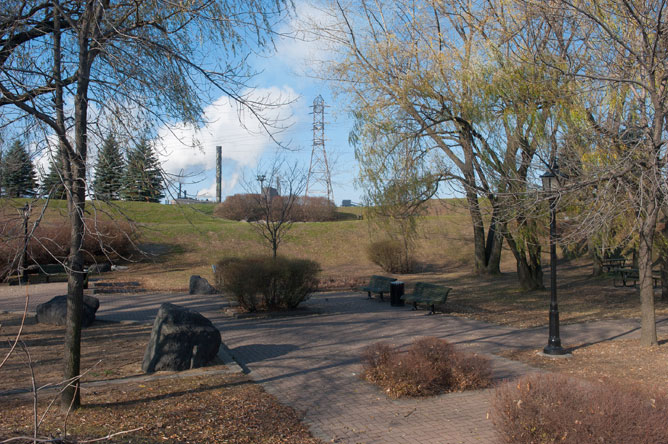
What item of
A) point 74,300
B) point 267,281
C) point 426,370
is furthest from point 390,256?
point 74,300

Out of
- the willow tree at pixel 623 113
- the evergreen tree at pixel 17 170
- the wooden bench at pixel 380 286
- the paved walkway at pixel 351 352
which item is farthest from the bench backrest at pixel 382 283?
the evergreen tree at pixel 17 170

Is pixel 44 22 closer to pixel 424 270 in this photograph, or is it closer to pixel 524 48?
pixel 524 48

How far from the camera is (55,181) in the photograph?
5570 mm

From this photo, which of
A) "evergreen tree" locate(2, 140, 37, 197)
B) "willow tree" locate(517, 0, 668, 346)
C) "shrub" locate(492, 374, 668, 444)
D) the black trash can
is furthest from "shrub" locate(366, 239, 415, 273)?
"shrub" locate(492, 374, 668, 444)

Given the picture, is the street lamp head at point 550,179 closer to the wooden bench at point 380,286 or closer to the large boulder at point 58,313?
the wooden bench at point 380,286

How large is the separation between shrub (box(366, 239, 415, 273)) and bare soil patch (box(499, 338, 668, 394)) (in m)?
17.8

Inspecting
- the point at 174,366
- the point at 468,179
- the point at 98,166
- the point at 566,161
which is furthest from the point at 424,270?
the point at 98,166

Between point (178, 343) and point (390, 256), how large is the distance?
20.9m

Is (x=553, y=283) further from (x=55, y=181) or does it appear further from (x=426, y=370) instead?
(x=55, y=181)

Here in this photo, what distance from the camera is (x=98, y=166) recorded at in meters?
5.41

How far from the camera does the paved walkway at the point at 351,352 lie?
5.16m

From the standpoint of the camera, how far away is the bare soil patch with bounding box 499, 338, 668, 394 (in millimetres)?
7016

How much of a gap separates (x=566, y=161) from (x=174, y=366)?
763 cm

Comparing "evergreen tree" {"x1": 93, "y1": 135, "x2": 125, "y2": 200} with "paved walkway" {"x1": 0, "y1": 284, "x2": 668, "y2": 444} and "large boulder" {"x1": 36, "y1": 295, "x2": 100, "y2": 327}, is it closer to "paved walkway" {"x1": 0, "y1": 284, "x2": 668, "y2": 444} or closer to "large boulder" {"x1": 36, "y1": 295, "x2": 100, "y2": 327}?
"paved walkway" {"x1": 0, "y1": 284, "x2": 668, "y2": 444}
